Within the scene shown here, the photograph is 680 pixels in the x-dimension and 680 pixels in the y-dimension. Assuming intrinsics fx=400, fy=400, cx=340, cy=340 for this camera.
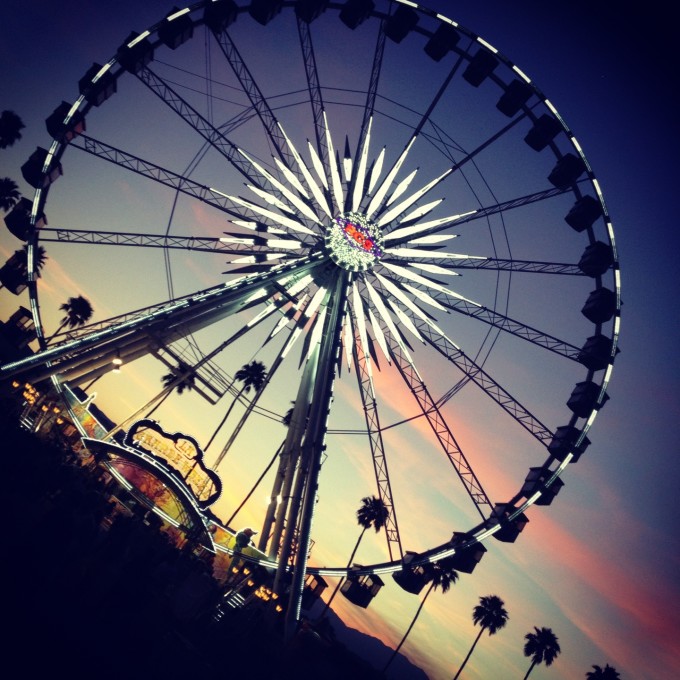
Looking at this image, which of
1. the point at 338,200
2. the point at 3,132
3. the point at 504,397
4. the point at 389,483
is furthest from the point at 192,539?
the point at 3,132

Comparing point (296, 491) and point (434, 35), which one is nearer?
point (296, 491)

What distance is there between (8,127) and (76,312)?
1708 cm

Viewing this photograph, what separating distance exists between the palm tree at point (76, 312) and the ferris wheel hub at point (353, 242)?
36.3 m

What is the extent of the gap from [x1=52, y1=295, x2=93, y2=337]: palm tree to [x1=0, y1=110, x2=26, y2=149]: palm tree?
1476cm

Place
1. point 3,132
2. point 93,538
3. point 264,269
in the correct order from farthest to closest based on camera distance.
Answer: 1. point 3,132
2. point 93,538
3. point 264,269

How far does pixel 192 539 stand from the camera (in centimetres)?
1705

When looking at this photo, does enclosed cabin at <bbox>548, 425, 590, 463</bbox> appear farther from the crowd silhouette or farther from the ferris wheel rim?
the crowd silhouette

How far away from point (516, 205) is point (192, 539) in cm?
1949

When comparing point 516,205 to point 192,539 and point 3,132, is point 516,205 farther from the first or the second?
point 3,132

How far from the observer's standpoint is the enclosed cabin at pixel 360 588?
47.9ft

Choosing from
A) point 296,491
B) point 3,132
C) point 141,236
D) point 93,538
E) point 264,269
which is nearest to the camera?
point 296,491

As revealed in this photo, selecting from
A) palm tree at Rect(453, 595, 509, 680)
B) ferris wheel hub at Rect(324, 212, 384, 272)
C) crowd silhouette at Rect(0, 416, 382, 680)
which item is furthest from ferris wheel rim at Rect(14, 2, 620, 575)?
palm tree at Rect(453, 595, 509, 680)

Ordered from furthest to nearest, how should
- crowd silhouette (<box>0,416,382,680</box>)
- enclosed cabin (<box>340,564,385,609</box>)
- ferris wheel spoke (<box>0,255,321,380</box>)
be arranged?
enclosed cabin (<box>340,564,385,609</box>), ferris wheel spoke (<box>0,255,321,380</box>), crowd silhouette (<box>0,416,382,680</box>)

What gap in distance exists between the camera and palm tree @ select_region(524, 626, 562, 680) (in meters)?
33.3
